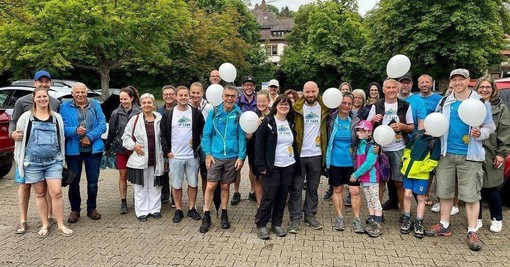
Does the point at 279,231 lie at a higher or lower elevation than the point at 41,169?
lower

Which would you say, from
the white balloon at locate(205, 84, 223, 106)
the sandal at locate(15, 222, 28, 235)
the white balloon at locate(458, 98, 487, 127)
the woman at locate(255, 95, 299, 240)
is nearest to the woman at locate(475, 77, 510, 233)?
the white balloon at locate(458, 98, 487, 127)

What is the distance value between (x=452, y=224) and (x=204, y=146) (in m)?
3.58

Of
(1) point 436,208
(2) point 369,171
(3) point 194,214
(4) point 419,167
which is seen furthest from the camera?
(1) point 436,208

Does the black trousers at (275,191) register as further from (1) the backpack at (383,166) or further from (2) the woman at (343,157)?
(1) the backpack at (383,166)

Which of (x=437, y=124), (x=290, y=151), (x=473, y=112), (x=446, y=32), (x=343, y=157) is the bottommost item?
(x=343, y=157)

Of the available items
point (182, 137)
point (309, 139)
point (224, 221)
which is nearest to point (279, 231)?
point (224, 221)

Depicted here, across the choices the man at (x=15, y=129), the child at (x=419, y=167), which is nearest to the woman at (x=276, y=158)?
the child at (x=419, y=167)

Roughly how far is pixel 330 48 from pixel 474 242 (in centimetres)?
3175

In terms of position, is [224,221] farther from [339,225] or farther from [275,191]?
[339,225]

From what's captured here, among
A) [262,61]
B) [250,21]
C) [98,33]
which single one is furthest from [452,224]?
[250,21]

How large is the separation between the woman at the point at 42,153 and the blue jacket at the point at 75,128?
0.75 feet

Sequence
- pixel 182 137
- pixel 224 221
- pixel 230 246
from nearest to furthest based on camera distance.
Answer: pixel 230 246 → pixel 224 221 → pixel 182 137

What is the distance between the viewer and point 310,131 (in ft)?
16.4

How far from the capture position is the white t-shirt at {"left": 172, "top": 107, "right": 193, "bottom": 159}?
5.35 meters
